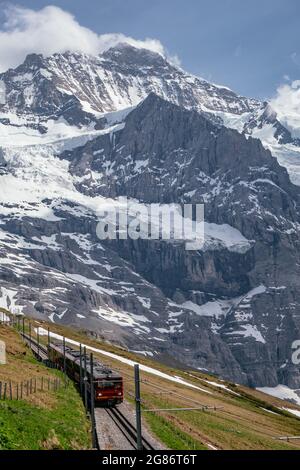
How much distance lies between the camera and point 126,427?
46375 millimetres

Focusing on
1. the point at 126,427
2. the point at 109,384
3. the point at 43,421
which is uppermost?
the point at 43,421

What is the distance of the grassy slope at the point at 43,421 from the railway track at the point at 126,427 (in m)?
2.51

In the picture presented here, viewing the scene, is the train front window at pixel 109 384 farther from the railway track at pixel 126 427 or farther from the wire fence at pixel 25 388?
the wire fence at pixel 25 388

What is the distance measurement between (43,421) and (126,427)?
36.3 feet

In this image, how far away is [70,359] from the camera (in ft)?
245

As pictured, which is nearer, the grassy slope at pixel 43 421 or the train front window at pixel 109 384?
the grassy slope at pixel 43 421

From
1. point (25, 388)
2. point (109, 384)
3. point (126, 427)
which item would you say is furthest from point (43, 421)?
point (109, 384)

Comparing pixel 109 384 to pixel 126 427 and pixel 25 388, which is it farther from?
pixel 126 427

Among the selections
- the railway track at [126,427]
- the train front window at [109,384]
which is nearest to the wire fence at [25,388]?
the train front window at [109,384]

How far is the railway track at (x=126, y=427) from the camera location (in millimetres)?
38881

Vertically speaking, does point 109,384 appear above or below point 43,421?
below

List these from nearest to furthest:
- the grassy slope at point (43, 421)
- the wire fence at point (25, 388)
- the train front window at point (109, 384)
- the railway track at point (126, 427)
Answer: the grassy slope at point (43, 421) → the railway track at point (126, 427) → the wire fence at point (25, 388) → the train front window at point (109, 384)

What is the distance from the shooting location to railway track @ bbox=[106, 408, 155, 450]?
38881mm

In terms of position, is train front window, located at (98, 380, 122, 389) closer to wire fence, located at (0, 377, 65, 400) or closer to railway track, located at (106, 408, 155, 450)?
railway track, located at (106, 408, 155, 450)
